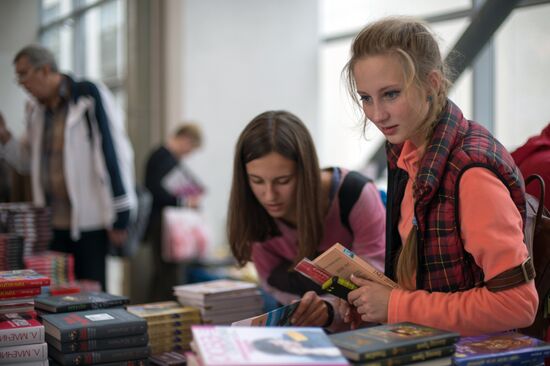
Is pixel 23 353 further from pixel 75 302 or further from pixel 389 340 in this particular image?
pixel 389 340

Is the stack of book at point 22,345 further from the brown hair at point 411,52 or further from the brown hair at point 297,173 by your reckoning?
the brown hair at point 411,52

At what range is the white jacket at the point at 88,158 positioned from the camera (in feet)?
10.4

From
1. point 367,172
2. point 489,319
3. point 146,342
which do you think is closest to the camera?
point 489,319

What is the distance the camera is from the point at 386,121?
5.10 feet

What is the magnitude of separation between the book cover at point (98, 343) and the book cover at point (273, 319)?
263 mm

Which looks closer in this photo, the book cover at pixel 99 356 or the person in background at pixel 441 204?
the person in background at pixel 441 204

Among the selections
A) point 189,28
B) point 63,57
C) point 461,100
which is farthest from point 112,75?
point 461,100

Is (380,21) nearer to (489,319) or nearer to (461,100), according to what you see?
(489,319)

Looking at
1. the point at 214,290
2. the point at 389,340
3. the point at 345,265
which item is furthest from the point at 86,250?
the point at 389,340

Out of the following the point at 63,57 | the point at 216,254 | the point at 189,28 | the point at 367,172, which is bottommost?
the point at 216,254

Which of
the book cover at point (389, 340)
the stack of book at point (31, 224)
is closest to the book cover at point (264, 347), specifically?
the book cover at point (389, 340)

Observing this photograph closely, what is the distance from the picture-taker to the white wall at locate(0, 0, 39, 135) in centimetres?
315

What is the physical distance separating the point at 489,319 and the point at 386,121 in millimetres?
498

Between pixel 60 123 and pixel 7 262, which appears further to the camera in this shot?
pixel 60 123
